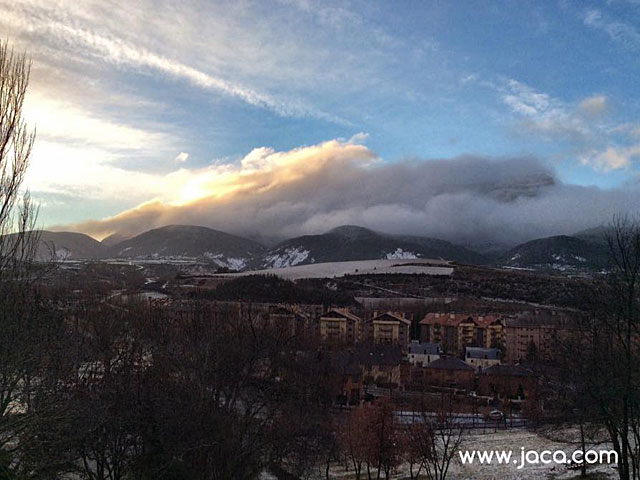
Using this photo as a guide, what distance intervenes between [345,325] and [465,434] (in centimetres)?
3874

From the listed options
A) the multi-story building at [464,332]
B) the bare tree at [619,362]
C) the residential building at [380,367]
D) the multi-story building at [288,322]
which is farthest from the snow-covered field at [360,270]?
the bare tree at [619,362]

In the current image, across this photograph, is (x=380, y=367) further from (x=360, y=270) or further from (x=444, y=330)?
(x=360, y=270)

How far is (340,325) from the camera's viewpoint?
69.0m

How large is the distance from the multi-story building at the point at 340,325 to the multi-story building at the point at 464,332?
9.49 meters

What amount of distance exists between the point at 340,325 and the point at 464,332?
55.0 feet

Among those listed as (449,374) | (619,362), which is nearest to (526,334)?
(449,374)

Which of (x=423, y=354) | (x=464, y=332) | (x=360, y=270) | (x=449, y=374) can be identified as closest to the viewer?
(x=449, y=374)

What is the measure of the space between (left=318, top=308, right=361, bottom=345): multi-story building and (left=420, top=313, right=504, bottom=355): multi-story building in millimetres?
9492

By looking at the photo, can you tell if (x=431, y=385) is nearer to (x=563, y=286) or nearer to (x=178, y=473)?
(x=178, y=473)

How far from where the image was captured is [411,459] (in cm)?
2358

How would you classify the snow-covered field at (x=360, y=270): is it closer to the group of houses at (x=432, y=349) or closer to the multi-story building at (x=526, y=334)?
the group of houses at (x=432, y=349)

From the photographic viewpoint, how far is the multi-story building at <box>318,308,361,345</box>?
67375 mm

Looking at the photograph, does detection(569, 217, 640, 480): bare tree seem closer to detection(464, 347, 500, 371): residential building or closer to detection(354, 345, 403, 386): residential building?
detection(354, 345, 403, 386): residential building

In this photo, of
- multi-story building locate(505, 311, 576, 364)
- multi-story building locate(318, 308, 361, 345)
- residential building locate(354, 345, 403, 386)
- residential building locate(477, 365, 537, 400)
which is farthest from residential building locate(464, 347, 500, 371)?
multi-story building locate(318, 308, 361, 345)
